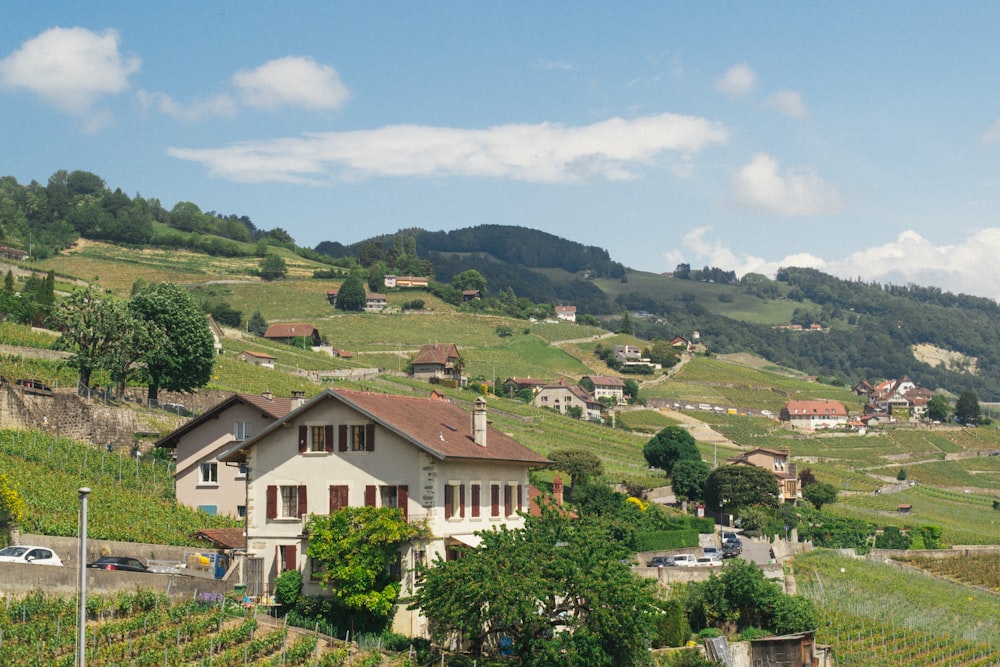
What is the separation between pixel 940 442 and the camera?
615 ft

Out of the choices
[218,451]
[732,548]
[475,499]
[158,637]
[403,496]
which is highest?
[218,451]

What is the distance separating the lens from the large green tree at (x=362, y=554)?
40.4 meters

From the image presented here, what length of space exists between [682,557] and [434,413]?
2331 centimetres

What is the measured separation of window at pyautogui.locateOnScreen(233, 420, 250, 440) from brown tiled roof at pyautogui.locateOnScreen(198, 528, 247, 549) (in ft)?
27.5

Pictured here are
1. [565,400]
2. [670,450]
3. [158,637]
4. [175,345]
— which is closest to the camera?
[158,637]

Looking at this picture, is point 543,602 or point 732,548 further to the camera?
point 732,548

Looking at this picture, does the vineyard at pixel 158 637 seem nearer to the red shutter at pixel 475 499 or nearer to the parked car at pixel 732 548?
the red shutter at pixel 475 499

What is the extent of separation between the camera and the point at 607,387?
19275 cm

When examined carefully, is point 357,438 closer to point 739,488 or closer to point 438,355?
point 739,488

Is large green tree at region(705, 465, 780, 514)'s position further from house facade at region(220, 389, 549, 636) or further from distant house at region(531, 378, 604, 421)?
distant house at region(531, 378, 604, 421)

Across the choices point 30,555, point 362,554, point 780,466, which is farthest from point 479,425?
point 780,466

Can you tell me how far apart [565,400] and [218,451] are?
380ft

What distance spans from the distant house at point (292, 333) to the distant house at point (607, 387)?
44035 mm

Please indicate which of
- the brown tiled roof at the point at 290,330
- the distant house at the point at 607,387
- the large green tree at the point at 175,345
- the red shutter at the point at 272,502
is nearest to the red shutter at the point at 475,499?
the red shutter at the point at 272,502
